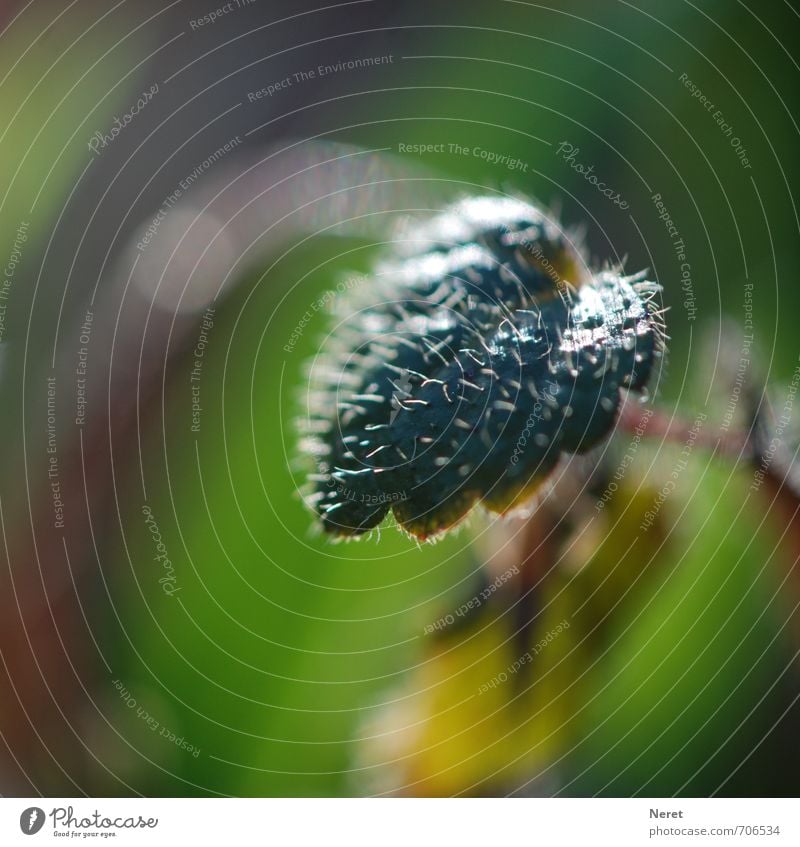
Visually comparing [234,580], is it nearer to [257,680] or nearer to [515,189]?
[257,680]

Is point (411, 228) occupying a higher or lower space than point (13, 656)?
higher

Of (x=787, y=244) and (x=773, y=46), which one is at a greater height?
(x=773, y=46)

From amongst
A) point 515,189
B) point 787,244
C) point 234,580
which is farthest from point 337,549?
point 787,244

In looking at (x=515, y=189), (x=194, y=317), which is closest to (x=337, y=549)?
(x=194, y=317)
